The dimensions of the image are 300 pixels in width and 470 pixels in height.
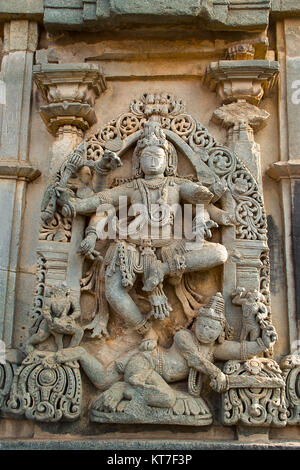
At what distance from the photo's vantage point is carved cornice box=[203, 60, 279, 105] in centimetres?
483

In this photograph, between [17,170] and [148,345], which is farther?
[17,170]

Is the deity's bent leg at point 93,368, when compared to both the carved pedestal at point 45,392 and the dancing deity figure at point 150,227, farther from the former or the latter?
the dancing deity figure at point 150,227

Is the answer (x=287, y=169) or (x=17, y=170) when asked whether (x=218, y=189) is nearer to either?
(x=287, y=169)

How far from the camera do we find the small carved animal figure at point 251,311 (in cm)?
422

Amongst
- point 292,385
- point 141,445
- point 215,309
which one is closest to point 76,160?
point 215,309

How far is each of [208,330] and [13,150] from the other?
2.57 meters

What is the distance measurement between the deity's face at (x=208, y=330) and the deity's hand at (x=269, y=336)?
0.36m

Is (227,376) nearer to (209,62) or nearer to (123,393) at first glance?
(123,393)

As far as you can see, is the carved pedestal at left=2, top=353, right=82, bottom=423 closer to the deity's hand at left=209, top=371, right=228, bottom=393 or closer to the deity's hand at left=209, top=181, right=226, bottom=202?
the deity's hand at left=209, top=371, right=228, bottom=393

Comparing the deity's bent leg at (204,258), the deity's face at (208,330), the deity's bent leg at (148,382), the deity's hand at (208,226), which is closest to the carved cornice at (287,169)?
the deity's hand at (208,226)

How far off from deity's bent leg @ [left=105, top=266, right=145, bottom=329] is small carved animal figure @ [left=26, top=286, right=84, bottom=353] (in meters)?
0.34

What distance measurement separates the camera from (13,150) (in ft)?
16.3

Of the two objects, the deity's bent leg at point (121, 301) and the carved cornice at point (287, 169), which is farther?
the carved cornice at point (287, 169)

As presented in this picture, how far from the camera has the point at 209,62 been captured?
5.19m
